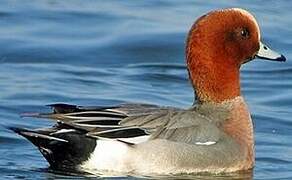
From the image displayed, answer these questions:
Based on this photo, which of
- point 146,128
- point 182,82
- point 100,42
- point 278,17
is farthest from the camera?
point 278,17

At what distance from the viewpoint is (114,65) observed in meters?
13.4

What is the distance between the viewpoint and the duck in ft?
29.4

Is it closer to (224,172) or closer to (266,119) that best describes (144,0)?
(266,119)

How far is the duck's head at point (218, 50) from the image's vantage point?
9.61 meters

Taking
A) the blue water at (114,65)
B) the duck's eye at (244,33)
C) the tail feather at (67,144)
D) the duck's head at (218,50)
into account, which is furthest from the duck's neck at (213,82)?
A: the tail feather at (67,144)

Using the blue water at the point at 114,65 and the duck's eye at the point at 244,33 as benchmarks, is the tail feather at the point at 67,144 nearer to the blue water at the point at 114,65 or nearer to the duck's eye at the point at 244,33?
the blue water at the point at 114,65

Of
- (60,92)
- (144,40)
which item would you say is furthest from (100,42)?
Result: (60,92)

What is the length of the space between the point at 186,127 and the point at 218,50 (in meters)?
0.72

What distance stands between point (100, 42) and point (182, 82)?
1811mm

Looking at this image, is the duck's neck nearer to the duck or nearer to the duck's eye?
the duck

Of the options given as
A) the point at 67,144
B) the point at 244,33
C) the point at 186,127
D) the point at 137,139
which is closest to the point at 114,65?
the point at 244,33

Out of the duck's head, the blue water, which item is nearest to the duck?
the duck's head

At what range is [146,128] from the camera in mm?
9125

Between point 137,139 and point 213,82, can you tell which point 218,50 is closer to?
point 213,82
